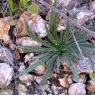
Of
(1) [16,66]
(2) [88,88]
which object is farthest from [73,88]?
(1) [16,66]

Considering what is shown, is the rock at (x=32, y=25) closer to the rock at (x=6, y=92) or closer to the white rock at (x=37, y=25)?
the white rock at (x=37, y=25)

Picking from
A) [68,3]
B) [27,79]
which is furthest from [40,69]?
[68,3]

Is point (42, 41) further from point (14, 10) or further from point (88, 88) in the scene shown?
point (88, 88)

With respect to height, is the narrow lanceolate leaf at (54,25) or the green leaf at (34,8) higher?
the green leaf at (34,8)

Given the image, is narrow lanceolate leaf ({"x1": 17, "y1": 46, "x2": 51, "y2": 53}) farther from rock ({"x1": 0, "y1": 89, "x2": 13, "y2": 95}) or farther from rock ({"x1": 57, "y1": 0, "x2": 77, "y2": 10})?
rock ({"x1": 57, "y1": 0, "x2": 77, "y2": 10})

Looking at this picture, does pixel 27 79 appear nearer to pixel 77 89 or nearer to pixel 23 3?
pixel 77 89

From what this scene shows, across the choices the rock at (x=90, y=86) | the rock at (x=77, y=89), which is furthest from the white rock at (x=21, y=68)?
the rock at (x=90, y=86)

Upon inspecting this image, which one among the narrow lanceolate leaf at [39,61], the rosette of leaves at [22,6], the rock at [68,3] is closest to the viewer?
the narrow lanceolate leaf at [39,61]
